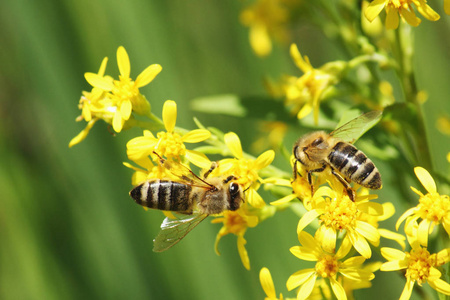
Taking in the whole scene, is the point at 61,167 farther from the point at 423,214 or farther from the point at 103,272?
the point at 423,214

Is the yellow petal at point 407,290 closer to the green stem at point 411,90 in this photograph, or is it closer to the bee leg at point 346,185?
the bee leg at point 346,185

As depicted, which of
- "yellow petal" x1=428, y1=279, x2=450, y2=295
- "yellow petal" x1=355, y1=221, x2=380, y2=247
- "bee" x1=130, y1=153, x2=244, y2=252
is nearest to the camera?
"yellow petal" x1=428, y1=279, x2=450, y2=295

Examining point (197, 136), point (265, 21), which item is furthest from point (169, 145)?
point (265, 21)

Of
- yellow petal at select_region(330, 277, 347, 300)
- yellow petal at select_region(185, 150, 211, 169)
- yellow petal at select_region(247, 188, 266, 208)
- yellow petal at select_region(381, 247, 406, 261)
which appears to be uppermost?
yellow petal at select_region(185, 150, 211, 169)

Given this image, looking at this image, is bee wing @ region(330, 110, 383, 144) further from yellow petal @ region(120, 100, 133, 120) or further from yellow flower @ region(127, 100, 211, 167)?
yellow petal @ region(120, 100, 133, 120)

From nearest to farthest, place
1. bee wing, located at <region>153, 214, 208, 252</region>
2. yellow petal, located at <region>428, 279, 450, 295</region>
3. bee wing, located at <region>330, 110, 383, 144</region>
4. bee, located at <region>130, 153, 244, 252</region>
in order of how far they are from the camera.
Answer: yellow petal, located at <region>428, 279, 450, 295</region> → bee wing, located at <region>330, 110, 383, 144</region> → bee, located at <region>130, 153, 244, 252</region> → bee wing, located at <region>153, 214, 208, 252</region>

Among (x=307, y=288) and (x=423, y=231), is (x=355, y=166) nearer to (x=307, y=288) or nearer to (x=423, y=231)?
(x=423, y=231)

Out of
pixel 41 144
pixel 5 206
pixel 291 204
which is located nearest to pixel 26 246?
pixel 5 206

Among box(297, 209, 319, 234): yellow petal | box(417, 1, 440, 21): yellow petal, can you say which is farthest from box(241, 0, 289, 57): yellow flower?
box(297, 209, 319, 234): yellow petal
